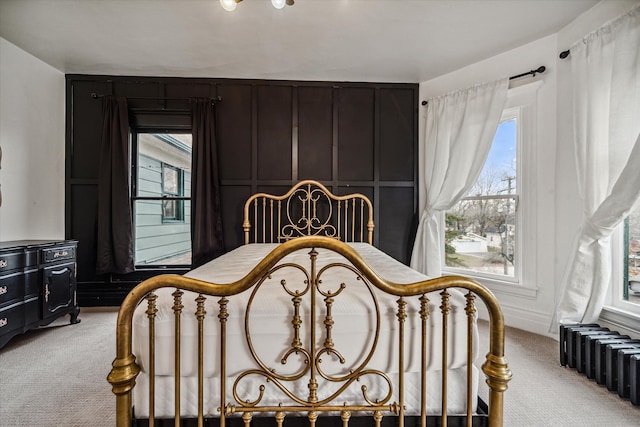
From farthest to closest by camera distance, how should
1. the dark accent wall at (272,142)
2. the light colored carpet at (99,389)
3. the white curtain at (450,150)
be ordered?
1. the dark accent wall at (272,142)
2. the white curtain at (450,150)
3. the light colored carpet at (99,389)

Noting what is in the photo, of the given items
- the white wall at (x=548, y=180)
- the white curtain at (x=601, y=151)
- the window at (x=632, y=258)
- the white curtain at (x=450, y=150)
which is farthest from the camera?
the white curtain at (x=450, y=150)

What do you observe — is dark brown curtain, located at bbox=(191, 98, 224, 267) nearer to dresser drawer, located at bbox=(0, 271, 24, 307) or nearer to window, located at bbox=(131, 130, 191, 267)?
window, located at bbox=(131, 130, 191, 267)

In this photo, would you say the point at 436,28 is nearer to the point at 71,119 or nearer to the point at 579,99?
the point at 579,99

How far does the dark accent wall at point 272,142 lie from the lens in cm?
333

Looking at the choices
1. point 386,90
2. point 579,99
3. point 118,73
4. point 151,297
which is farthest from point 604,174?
point 118,73

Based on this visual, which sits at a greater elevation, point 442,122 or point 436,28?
point 436,28

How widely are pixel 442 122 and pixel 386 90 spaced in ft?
2.43

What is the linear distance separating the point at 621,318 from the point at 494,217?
4.09 feet

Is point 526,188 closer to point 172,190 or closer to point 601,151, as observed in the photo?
point 601,151

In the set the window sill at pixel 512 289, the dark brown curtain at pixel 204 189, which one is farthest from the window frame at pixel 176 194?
the window sill at pixel 512 289

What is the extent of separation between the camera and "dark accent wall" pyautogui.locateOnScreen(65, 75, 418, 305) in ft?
10.9

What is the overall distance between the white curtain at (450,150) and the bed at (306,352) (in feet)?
7.21

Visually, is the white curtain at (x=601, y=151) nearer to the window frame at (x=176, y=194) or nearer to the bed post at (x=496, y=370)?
the bed post at (x=496, y=370)

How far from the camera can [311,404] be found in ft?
3.46
